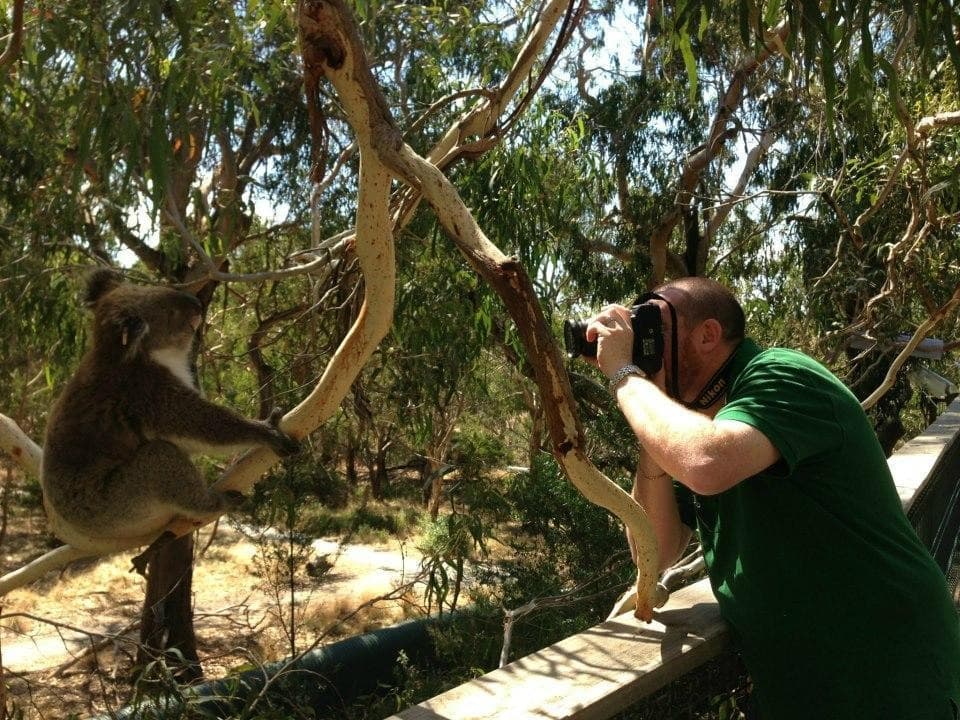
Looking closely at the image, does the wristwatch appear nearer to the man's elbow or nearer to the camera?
the camera

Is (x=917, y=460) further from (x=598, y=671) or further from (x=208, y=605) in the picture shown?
(x=208, y=605)

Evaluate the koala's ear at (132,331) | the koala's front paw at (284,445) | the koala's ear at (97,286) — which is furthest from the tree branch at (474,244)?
the koala's ear at (97,286)

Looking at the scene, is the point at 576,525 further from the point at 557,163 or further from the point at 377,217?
the point at 377,217

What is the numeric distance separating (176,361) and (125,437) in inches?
15.6

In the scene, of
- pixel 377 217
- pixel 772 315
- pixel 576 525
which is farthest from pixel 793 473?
pixel 772 315

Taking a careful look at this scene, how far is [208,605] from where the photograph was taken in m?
8.59

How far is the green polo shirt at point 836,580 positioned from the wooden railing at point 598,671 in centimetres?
13

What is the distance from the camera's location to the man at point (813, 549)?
123 cm

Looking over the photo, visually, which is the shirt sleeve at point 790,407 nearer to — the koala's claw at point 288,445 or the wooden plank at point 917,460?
the wooden plank at point 917,460

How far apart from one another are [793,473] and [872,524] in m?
0.15

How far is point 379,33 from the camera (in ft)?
19.1

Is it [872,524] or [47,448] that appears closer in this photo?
[872,524]

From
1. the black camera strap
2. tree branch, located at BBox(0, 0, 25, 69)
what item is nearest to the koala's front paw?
the black camera strap

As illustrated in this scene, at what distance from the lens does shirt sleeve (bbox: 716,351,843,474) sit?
3.92ft
